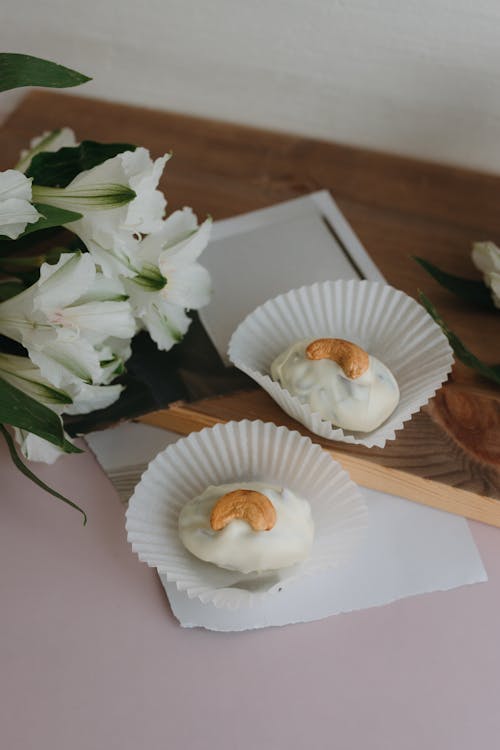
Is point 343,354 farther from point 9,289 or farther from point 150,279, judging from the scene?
point 9,289

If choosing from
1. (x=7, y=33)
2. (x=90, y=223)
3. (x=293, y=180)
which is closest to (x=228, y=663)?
(x=90, y=223)

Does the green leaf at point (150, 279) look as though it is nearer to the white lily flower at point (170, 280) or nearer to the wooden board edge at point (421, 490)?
the white lily flower at point (170, 280)

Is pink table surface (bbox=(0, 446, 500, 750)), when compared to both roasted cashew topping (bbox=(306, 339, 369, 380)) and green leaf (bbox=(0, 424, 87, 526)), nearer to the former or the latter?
green leaf (bbox=(0, 424, 87, 526))

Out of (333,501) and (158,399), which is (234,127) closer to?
(158,399)

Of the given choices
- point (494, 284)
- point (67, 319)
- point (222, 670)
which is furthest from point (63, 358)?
point (494, 284)

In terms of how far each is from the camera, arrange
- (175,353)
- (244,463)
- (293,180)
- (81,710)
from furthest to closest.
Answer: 1. (293,180)
2. (175,353)
3. (244,463)
4. (81,710)

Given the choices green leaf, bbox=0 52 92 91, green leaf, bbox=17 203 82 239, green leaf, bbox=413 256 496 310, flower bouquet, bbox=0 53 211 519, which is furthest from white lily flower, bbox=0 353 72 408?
green leaf, bbox=413 256 496 310

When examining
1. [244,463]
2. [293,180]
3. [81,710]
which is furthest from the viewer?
[293,180]
